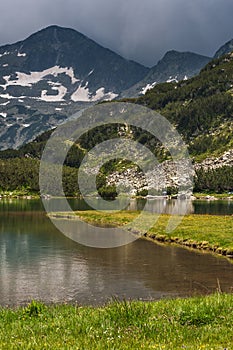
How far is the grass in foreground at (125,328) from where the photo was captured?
1238 centimetres

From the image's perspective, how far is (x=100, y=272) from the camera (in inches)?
1806

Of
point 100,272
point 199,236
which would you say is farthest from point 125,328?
point 199,236

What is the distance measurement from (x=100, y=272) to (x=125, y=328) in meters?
31.7

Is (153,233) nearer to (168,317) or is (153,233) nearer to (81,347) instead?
(168,317)

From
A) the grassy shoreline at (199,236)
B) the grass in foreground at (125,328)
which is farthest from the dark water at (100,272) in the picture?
the grass in foreground at (125,328)

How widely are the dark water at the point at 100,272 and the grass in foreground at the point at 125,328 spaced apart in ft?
27.8

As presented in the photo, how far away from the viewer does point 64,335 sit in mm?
13656

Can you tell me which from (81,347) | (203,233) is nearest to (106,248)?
(203,233)

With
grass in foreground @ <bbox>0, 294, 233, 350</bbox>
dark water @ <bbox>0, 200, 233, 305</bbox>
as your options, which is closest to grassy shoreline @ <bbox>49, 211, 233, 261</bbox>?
dark water @ <bbox>0, 200, 233, 305</bbox>

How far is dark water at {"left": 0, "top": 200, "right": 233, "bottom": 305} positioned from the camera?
1444 inches

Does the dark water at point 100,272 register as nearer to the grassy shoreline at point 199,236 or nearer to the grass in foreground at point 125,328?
the grassy shoreline at point 199,236

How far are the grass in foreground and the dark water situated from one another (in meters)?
8.46

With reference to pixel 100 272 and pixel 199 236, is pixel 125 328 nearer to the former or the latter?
pixel 100 272

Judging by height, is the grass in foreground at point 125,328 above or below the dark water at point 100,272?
above
